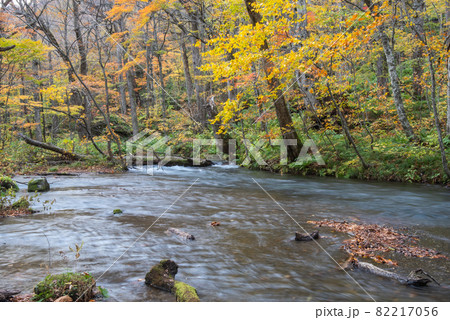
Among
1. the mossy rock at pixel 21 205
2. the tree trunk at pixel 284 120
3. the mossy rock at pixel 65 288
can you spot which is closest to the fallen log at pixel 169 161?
the tree trunk at pixel 284 120

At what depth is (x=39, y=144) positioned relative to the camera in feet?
45.8

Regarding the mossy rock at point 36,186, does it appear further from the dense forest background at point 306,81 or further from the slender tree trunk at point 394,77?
the slender tree trunk at point 394,77

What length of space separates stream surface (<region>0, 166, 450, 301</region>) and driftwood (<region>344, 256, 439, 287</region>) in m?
0.08

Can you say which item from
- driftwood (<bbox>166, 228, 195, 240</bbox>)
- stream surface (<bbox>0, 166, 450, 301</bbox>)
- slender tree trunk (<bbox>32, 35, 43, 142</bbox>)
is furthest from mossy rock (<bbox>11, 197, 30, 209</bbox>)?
slender tree trunk (<bbox>32, 35, 43, 142</bbox>)

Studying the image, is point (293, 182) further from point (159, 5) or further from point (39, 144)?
point (39, 144)

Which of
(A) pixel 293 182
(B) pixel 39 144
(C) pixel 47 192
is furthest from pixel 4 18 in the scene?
(A) pixel 293 182

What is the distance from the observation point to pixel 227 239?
16.6ft

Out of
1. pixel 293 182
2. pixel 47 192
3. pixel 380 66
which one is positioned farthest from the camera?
pixel 380 66

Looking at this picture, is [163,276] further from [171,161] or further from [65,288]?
[171,161]

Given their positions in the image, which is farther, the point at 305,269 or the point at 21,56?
the point at 21,56

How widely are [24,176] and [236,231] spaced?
416 inches

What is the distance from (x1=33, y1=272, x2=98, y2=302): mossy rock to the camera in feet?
9.45

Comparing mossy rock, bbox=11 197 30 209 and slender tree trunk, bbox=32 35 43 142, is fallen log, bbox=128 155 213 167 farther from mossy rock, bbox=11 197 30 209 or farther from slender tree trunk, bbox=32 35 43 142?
mossy rock, bbox=11 197 30 209

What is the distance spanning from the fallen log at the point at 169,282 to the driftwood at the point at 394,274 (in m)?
2.10
